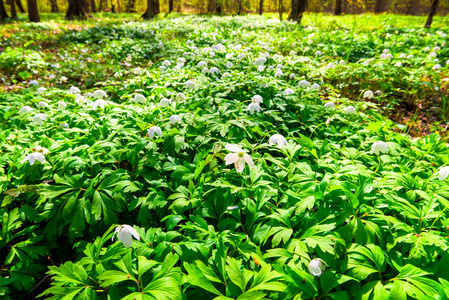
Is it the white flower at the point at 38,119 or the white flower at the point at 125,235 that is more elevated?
the white flower at the point at 38,119

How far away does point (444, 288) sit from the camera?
130 cm

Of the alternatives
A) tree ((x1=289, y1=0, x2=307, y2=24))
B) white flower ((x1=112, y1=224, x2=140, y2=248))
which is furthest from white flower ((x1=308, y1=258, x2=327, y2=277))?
tree ((x1=289, y1=0, x2=307, y2=24))

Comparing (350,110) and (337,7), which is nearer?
(350,110)

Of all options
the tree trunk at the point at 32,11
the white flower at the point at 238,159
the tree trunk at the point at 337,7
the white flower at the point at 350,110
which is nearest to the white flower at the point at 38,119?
the white flower at the point at 238,159

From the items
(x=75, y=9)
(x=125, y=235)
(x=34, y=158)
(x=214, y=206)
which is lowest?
(x=214, y=206)

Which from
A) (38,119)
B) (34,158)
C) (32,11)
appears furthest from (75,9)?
(34,158)

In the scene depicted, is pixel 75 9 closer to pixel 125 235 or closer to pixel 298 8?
pixel 298 8

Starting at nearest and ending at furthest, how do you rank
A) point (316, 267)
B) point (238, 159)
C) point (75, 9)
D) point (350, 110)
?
point (316, 267)
point (238, 159)
point (350, 110)
point (75, 9)

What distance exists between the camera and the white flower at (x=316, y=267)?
1400 millimetres

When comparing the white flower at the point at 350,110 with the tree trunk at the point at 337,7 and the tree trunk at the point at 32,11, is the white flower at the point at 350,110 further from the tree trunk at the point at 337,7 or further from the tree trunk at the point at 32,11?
the tree trunk at the point at 337,7

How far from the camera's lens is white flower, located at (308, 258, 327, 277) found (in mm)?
1400

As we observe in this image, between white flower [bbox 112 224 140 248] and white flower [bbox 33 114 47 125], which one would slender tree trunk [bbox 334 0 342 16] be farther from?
white flower [bbox 112 224 140 248]

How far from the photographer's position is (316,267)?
1406 mm

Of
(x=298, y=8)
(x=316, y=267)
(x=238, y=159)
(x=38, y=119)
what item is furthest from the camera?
(x=298, y=8)
